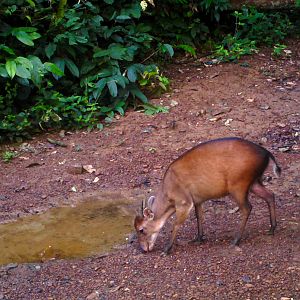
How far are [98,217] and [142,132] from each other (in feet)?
6.71

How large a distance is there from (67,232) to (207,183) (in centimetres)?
153

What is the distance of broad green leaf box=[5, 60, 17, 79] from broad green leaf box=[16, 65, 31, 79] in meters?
0.05

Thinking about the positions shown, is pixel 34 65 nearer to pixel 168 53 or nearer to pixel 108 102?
pixel 108 102

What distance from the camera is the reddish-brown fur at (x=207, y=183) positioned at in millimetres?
5574

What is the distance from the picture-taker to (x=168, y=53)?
10477mm

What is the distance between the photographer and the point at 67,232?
255 inches

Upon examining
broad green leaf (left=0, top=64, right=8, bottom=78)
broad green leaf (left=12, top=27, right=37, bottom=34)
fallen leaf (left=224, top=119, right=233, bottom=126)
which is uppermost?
broad green leaf (left=12, top=27, right=37, bottom=34)

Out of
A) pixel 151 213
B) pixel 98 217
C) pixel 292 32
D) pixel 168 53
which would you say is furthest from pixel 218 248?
pixel 292 32

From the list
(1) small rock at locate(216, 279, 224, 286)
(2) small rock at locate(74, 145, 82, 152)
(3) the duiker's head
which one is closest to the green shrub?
(2) small rock at locate(74, 145, 82, 152)

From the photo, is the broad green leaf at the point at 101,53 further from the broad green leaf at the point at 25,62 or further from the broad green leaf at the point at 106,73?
the broad green leaf at the point at 25,62

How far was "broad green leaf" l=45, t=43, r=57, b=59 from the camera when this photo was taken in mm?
8766

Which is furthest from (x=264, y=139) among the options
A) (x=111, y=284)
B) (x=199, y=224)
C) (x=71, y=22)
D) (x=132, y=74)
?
(x=111, y=284)

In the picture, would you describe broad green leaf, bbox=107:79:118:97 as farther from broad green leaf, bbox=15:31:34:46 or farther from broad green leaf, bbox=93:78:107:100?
broad green leaf, bbox=15:31:34:46

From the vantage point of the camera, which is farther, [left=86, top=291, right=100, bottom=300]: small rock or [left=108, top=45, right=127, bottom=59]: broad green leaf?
[left=108, top=45, right=127, bottom=59]: broad green leaf
